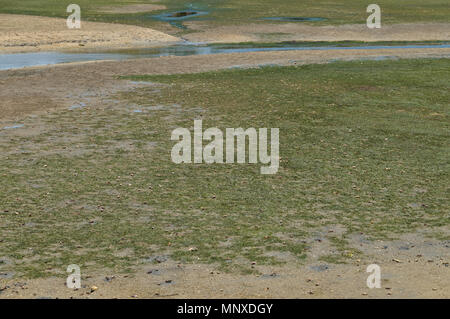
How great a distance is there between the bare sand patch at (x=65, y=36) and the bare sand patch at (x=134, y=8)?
10796 millimetres

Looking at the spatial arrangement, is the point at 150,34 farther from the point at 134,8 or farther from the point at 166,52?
the point at 134,8

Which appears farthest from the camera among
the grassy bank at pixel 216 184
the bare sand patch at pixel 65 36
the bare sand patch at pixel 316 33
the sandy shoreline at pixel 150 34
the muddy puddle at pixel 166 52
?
the bare sand patch at pixel 316 33

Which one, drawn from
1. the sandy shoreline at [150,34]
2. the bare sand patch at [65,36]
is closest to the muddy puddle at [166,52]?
the sandy shoreline at [150,34]

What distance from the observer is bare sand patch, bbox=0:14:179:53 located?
43219mm

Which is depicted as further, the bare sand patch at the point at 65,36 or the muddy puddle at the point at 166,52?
the bare sand patch at the point at 65,36

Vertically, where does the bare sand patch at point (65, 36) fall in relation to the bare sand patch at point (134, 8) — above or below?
below

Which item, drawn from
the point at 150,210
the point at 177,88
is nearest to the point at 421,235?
the point at 150,210

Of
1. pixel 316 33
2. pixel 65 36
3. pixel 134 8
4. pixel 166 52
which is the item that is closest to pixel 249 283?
pixel 166 52

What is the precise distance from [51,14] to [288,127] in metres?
39.8

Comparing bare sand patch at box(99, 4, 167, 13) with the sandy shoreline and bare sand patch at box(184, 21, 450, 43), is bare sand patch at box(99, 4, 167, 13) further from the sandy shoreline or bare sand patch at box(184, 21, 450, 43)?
bare sand patch at box(184, 21, 450, 43)

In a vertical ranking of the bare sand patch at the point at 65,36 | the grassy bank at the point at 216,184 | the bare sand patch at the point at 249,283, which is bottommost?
the bare sand patch at the point at 249,283

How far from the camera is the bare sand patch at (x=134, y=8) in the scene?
62250mm

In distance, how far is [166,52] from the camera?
41.6m

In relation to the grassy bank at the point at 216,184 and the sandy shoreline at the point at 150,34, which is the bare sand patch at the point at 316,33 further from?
the grassy bank at the point at 216,184
